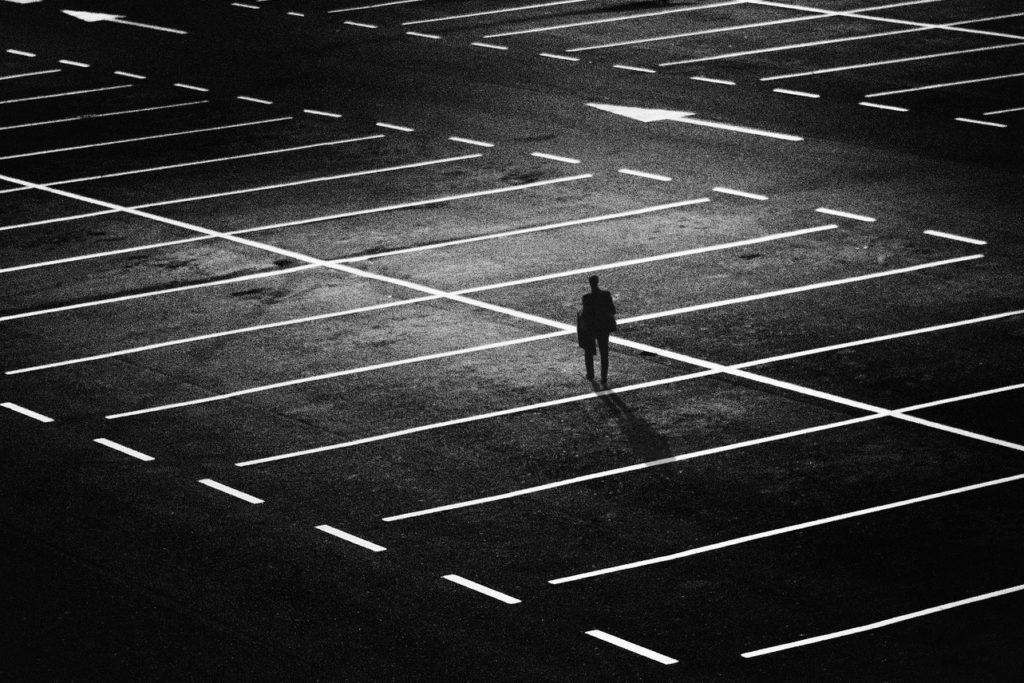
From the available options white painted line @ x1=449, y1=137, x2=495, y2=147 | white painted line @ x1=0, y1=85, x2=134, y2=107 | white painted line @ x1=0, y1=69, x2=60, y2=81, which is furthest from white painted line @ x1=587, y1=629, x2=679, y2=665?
white painted line @ x1=0, y1=69, x2=60, y2=81

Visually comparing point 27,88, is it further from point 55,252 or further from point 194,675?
point 194,675

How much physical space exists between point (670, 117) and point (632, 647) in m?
16.3

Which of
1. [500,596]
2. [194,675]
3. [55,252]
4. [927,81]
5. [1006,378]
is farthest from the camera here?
[927,81]

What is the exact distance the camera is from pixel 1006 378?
16.5 metres

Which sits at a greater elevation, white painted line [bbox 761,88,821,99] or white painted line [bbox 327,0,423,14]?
white painted line [bbox 327,0,423,14]

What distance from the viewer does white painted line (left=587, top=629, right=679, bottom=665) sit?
Result: 1171 cm

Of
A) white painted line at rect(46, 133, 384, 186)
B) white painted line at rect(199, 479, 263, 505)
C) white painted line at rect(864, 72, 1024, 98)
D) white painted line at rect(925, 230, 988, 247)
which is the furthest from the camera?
white painted line at rect(864, 72, 1024, 98)

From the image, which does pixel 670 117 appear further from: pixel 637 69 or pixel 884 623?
pixel 884 623

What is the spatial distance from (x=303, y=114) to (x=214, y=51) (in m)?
5.83

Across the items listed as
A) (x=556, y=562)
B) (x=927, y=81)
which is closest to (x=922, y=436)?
(x=556, y=562)

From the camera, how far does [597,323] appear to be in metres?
17.0

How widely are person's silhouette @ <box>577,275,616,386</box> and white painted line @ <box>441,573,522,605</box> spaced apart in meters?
4.37

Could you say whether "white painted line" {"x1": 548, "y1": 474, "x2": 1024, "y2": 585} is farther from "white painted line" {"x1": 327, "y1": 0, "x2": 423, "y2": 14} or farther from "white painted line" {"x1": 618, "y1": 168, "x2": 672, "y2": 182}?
"white painted line" {"x1": 327, "y1": 0, "x2": 423, "y2": 14}

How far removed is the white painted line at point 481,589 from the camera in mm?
12727
